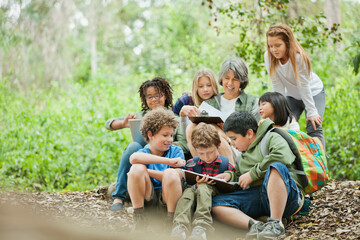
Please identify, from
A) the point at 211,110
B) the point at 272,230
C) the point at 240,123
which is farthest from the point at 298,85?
the point at 272,230

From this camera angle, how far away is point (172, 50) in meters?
13.1

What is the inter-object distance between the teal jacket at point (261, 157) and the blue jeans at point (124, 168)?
0.91 m

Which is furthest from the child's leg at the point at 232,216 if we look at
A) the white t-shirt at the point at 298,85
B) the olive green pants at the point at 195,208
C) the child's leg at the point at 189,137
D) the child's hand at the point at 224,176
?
the white t-shirt at the point at 298,85

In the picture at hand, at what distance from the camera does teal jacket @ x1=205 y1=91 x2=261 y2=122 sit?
385 centimetres

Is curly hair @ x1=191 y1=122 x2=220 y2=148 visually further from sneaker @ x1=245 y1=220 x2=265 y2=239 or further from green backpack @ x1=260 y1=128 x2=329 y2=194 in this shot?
sneaker @ x1=245 y1=220 x2=265 y2=239

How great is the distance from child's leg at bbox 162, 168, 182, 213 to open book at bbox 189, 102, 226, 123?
67cm

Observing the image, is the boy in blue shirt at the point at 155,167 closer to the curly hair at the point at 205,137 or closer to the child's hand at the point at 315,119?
the curly hair at the point at 205,137

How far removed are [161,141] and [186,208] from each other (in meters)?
0.58

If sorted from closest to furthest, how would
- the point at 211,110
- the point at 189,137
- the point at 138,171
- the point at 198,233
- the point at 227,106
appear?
1. the point at 198,233
2. the point at 138,171
3. the point at 189,137
4. the point at 211,110
5. the point at 227,106

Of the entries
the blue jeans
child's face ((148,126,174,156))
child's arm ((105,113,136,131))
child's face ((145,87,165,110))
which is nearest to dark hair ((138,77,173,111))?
child's face ((145,87,165,110))

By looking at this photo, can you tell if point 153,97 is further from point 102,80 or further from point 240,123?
point 102,80

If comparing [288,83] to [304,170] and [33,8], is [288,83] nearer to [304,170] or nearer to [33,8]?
[304,170]

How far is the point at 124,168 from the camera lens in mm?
3590

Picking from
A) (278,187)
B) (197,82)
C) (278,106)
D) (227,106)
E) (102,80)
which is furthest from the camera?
(102,80)
